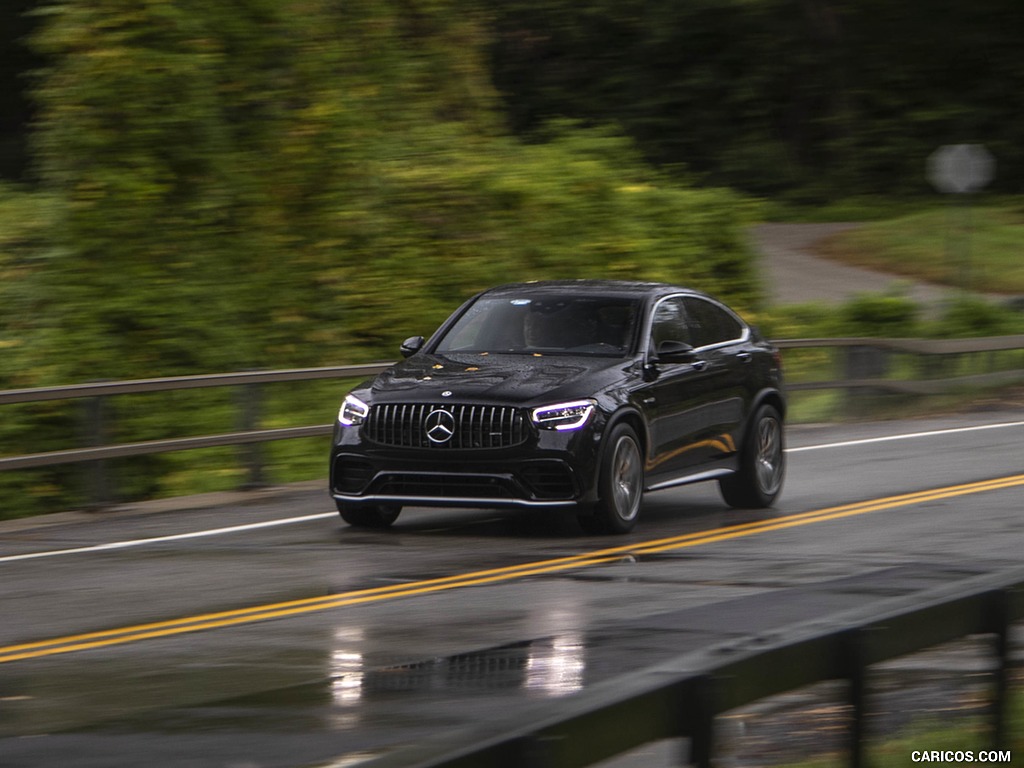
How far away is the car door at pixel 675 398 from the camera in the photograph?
13.0m

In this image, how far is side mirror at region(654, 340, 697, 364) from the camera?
1305cm

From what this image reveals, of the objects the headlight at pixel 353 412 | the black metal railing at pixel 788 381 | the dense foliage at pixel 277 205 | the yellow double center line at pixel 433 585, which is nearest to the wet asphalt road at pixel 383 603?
the yellow double center line at pixel 433 585

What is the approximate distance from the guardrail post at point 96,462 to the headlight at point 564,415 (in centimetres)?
392

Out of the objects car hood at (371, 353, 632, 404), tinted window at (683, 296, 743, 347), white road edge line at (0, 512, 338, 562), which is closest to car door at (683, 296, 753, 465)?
tinted window at (683, 296, 743, 347)

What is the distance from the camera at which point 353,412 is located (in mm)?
12602

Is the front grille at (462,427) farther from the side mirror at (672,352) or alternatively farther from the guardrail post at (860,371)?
the guardrail post at (860,371)

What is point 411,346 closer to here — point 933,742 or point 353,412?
point 353,412

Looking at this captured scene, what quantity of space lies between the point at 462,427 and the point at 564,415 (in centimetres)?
63

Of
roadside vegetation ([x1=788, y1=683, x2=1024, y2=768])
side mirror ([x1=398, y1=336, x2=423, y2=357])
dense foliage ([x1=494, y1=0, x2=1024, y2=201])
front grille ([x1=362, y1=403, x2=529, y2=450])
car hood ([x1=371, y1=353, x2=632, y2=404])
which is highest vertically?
dense foliage ([x1=494, y1=0, x2=1024, y2=201])

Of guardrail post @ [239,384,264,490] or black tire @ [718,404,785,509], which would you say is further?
guardrail post @ [239,384,264,490]

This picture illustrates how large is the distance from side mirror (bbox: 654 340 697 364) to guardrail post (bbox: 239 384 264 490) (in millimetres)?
4038

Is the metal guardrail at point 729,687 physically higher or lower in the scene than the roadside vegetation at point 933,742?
higher

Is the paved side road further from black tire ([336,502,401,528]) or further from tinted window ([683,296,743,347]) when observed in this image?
black tire ([336,502,401,528])

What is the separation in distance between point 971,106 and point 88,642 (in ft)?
156
